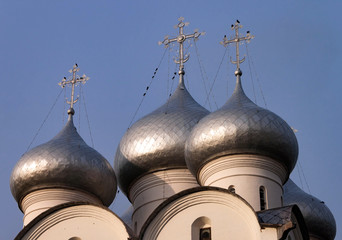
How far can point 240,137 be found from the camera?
50.7 feet

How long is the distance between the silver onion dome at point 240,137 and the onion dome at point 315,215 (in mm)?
3216

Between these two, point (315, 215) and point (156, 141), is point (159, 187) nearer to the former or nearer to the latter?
point (156, 141)

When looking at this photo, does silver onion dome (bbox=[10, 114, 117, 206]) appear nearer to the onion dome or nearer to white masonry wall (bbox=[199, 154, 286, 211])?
white masonry wall (bbox=[199, 154, 286, 211])

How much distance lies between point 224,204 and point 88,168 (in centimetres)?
337

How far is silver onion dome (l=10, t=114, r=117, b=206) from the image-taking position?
54.5ft

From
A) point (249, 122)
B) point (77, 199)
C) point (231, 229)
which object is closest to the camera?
point (231, 229)

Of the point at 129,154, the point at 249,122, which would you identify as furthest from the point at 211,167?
the point at 129,154

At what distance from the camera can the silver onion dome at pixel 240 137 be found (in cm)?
1547

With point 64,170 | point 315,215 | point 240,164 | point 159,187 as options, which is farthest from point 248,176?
point 315,215

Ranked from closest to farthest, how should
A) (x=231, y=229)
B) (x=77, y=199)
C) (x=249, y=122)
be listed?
(x=231, y=229)
(x=249, y=122)
(x=77, y=199)

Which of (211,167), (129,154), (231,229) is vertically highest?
(129,154)

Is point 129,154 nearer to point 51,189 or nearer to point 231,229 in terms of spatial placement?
point 51,189

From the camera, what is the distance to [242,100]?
16.4 metres

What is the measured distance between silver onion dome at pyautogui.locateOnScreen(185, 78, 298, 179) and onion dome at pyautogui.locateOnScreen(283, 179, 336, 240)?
322 cm
